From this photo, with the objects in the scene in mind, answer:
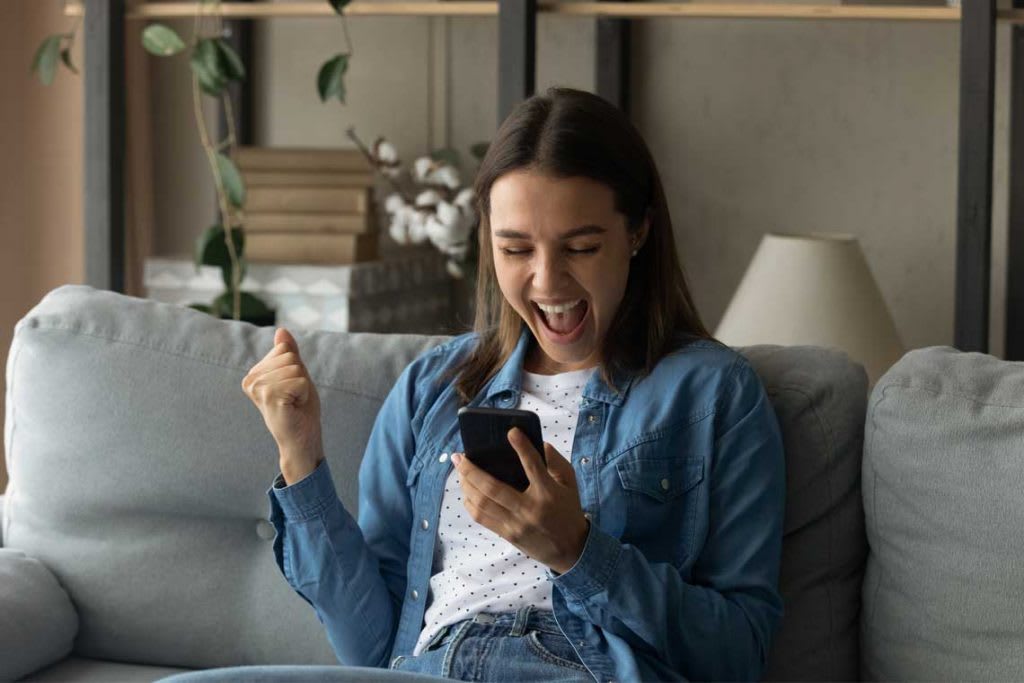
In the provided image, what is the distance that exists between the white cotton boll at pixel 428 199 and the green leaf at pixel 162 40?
1.75ft

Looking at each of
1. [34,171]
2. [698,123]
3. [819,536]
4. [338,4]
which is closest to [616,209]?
[819,536]

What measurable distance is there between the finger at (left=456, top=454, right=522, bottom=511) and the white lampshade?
1123 millimetres

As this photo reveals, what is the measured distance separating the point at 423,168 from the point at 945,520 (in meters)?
1.49

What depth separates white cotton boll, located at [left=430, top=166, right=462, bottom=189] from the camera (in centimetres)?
278

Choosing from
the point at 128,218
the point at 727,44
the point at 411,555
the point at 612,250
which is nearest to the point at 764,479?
the point at 612,250

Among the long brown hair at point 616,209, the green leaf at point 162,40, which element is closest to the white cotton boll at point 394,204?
the green leaf at point 162,40

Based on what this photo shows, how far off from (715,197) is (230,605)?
1.47 m

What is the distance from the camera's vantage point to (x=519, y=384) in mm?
1658

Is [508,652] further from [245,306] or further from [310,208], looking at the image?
[310,208]

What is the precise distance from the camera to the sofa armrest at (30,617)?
5.67 feet

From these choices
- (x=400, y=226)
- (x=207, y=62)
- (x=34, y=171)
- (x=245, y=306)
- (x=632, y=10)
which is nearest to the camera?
(x=632, y=10)

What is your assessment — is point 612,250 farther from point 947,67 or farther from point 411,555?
point 947,67

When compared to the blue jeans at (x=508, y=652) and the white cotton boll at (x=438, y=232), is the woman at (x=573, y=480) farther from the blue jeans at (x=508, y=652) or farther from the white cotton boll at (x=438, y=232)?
the white cotton boll at (x=438, y=232)

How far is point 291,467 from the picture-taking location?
1.59 meters
